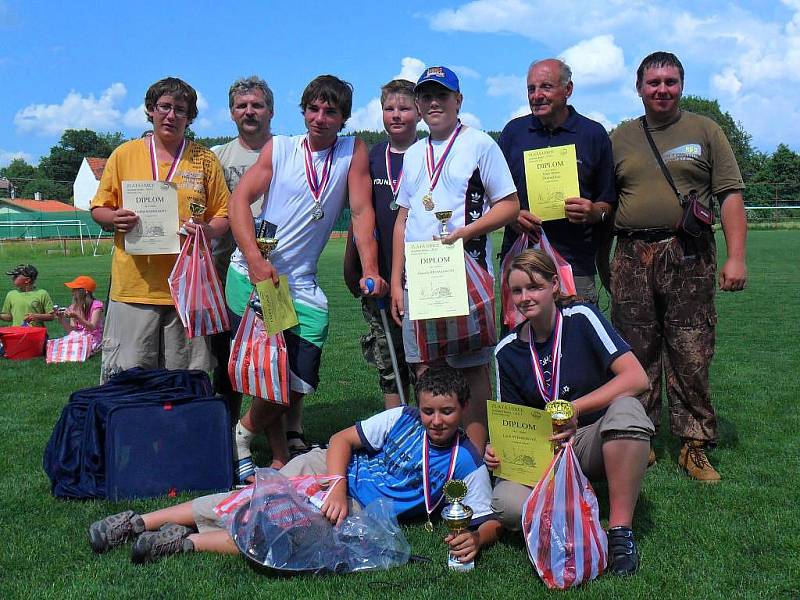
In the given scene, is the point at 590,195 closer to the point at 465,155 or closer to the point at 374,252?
the point at 465,155

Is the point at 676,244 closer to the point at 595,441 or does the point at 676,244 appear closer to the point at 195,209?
the point at 595,441

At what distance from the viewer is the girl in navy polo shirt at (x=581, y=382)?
11.6 feet

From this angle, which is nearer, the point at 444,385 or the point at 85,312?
the point at 444,385

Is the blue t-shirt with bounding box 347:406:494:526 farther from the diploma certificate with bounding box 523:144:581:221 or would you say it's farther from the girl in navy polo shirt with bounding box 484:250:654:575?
the diploma certificate with bounding box 523:144:581:221

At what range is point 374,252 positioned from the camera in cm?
459

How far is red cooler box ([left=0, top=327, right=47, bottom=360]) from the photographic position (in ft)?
30.5

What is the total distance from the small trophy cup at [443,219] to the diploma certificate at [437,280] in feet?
0.37

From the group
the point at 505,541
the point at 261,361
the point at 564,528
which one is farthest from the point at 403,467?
the point at 261,361

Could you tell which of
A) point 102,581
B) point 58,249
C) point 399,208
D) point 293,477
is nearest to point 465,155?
point 399,208

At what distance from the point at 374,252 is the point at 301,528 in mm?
1683

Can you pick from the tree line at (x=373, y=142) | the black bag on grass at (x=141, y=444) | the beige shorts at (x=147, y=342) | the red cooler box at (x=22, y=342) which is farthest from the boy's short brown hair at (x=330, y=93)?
the tree line at (x=373, y=142)

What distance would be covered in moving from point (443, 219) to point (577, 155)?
43.5 inches

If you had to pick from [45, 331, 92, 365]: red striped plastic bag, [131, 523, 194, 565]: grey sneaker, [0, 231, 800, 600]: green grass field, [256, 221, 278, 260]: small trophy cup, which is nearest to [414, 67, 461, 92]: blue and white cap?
[256, 221, 278, 260]: small trophy cup

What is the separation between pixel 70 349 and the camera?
364 inches
